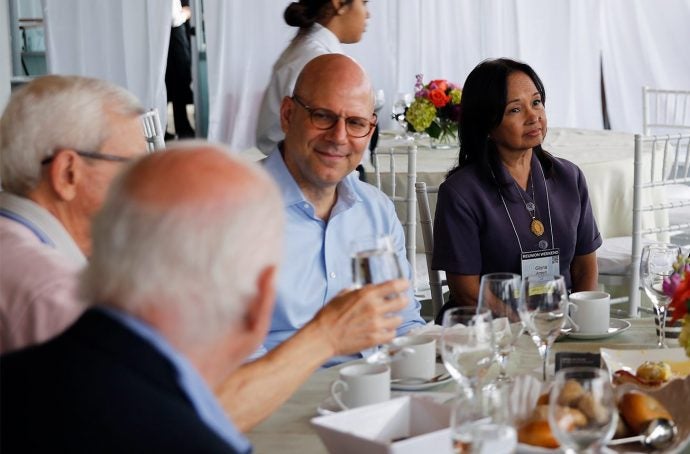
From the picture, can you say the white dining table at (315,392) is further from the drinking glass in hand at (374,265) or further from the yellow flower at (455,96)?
the yellow flower at (455,96)

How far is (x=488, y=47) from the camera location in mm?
8266

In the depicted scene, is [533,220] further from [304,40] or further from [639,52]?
[639,52]

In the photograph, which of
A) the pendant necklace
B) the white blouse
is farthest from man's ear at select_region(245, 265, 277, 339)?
the white blouse

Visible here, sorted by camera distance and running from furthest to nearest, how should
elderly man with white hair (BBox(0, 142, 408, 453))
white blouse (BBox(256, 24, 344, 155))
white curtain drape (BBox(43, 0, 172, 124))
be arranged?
white curtain drape (BBox(43, 0, 172, 124)), white blouse (BBox(256, 24, 344, 155)), elderly man with white hair (BBox(0, 142, 408, 453))

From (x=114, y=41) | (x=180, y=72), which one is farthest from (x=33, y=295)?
(x=180, y=72)

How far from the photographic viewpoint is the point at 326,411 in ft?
5.89

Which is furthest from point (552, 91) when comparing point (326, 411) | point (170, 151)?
point (170, 151)

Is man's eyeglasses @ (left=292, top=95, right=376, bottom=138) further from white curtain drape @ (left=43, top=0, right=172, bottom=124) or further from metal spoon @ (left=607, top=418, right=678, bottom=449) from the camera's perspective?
white curtain drape @ (left=43, top=0, right=172, bottom=124)

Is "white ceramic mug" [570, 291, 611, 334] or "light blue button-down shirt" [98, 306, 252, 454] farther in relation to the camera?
"white ceramic mug" [570, 291, 611, 334]

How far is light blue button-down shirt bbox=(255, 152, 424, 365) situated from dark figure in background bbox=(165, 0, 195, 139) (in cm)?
715

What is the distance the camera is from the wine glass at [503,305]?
1827 mm

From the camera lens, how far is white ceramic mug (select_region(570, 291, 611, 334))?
2.24 meters

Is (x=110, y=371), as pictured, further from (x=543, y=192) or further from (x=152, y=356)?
(x=543, y=192)

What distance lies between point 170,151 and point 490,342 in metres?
0.71
